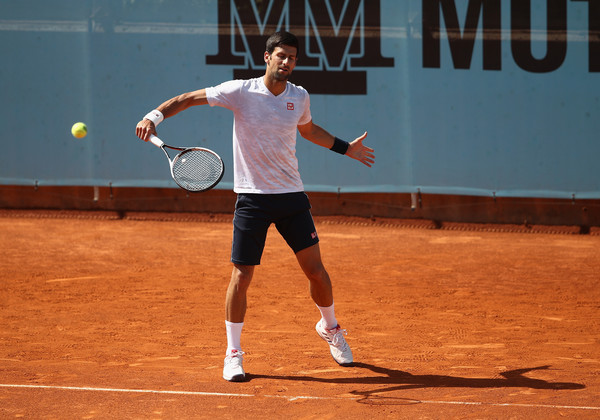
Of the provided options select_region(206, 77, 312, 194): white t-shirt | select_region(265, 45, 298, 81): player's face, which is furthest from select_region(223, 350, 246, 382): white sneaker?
select_region(265, 45, 298, 81): player's face

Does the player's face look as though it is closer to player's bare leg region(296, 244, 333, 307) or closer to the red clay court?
player's bare leg region(296, 244, 333, 307)

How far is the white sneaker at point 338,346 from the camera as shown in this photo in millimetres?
4816

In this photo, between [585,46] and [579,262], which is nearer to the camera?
[579,262]

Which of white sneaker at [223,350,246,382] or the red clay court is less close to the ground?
white sneaker at [223,350,246,382]

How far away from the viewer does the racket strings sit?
4727mm

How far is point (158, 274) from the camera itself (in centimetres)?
759

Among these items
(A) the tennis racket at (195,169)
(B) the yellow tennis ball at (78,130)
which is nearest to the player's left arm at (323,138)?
(A) the tennis racket at (195,169)

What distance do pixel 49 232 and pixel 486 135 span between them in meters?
5.28

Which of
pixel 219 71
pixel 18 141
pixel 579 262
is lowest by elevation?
pixel 579 262

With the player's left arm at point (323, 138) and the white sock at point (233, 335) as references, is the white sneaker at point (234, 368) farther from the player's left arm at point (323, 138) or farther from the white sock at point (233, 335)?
the player's left arm at point (323, 138)

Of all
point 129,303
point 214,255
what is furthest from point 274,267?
point 129,303

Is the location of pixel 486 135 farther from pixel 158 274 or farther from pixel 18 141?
pixel 18 141

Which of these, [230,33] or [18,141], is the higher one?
[230,33]

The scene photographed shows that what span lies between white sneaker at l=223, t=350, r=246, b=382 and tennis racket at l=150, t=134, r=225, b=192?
944mm
